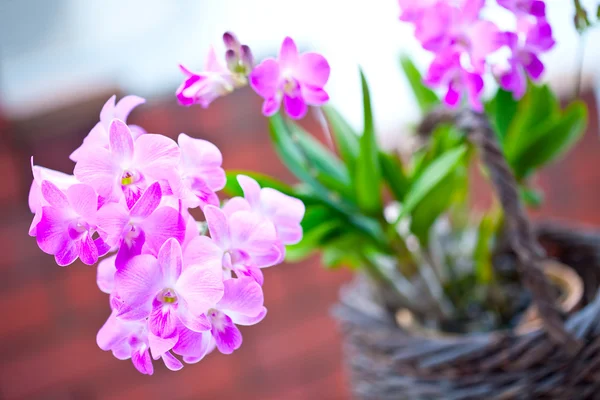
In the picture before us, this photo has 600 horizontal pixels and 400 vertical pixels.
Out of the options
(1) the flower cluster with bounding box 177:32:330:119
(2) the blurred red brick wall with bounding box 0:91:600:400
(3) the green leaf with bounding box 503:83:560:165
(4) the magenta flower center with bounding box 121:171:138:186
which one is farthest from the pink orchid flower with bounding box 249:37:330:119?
(2) the blurred red brick wall with bounding box 0:91:600:400

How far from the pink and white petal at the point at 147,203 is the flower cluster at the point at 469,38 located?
223 millimetres

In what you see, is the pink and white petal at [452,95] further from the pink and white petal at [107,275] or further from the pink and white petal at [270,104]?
the pink and white petal at [107,275]

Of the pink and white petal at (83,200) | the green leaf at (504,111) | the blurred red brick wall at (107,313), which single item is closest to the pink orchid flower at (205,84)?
the pink and white petal at (83,200)

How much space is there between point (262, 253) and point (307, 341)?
994mm

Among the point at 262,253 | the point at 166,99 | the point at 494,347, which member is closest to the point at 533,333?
the point at 494,347

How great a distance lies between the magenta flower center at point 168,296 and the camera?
0.29 meters

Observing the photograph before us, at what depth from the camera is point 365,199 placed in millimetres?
515

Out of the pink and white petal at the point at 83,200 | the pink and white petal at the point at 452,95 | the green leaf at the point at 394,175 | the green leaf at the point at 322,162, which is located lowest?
the pink and white petal at the point at 83,200

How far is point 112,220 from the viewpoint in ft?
0.93

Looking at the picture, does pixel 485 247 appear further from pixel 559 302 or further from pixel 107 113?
pixel 107 113

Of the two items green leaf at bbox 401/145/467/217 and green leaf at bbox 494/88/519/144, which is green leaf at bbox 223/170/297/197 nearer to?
green leaf at bbox 401/145/467/217

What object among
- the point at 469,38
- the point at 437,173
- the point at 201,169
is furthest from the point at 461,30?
the point at 201,169

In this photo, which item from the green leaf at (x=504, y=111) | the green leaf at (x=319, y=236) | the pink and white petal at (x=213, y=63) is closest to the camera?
the pink and white petal at (x=213, y=63)

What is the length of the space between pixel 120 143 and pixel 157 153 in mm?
19
